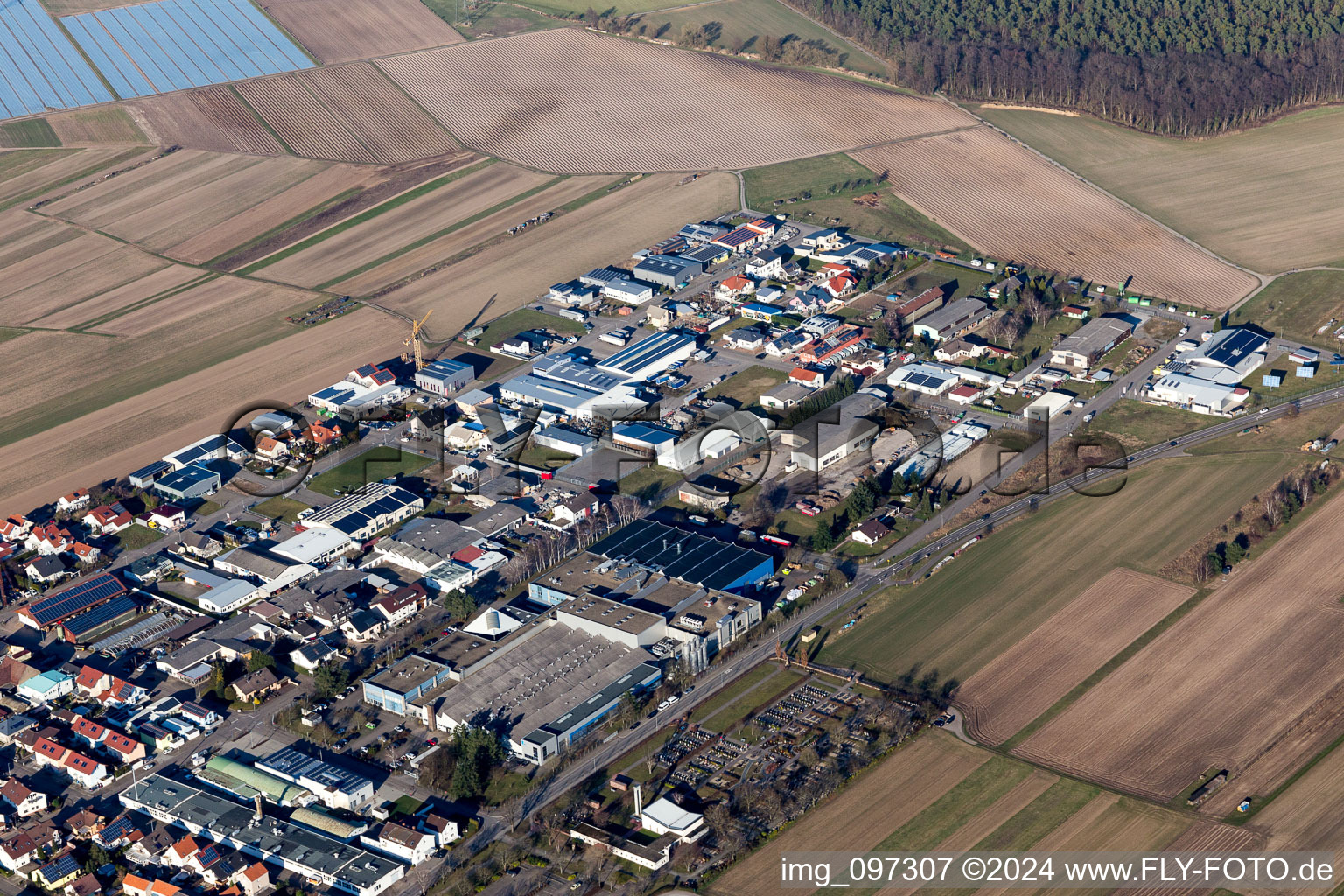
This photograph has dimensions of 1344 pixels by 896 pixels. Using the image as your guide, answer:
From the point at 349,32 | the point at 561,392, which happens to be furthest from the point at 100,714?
the point at 349,32

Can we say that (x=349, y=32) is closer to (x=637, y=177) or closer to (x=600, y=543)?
(x=637, y=177)

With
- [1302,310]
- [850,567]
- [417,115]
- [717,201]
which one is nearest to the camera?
[850,567]

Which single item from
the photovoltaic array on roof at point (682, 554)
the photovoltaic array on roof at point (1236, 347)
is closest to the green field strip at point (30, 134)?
the photovoltaic array on roof at point (682, 554)

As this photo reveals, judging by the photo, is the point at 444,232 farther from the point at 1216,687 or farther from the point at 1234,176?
the point at 1216,687

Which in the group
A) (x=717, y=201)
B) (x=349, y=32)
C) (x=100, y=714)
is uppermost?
(x=349, y=32)

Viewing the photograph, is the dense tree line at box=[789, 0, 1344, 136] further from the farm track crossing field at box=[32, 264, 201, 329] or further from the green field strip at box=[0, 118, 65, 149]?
the green field strip at box=[0, 118, 65, 149]
